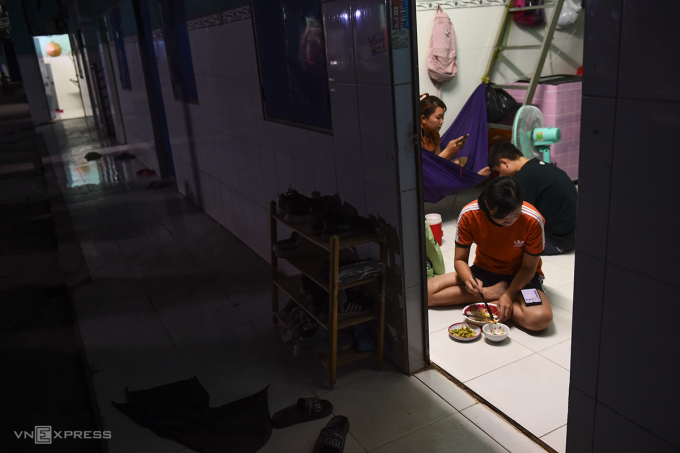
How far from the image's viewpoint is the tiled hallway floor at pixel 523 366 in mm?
2331

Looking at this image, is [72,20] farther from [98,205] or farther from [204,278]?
[204,278]

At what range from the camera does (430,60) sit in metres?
5.38

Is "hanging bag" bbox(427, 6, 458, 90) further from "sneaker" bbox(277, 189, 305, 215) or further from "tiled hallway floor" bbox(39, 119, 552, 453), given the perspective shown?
"sneaker" bbox(277, 189, 305, 215)

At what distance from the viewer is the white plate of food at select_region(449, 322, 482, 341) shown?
2920 mm

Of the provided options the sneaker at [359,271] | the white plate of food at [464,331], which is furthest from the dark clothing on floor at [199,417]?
the white plate of food at [464,331]

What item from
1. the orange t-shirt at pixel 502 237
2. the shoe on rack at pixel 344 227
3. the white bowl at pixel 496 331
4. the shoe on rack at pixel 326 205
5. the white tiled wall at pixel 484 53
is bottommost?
the white bowl at pixel 496 331

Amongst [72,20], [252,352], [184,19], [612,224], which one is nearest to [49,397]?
[252,352]

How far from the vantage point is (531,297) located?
116 inches

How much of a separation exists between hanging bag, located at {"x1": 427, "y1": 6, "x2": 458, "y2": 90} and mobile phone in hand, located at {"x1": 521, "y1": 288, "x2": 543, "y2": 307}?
3037 mm

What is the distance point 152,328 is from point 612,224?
274cm

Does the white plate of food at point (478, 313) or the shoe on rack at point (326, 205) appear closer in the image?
the shoe on rack at point (326, 205)
